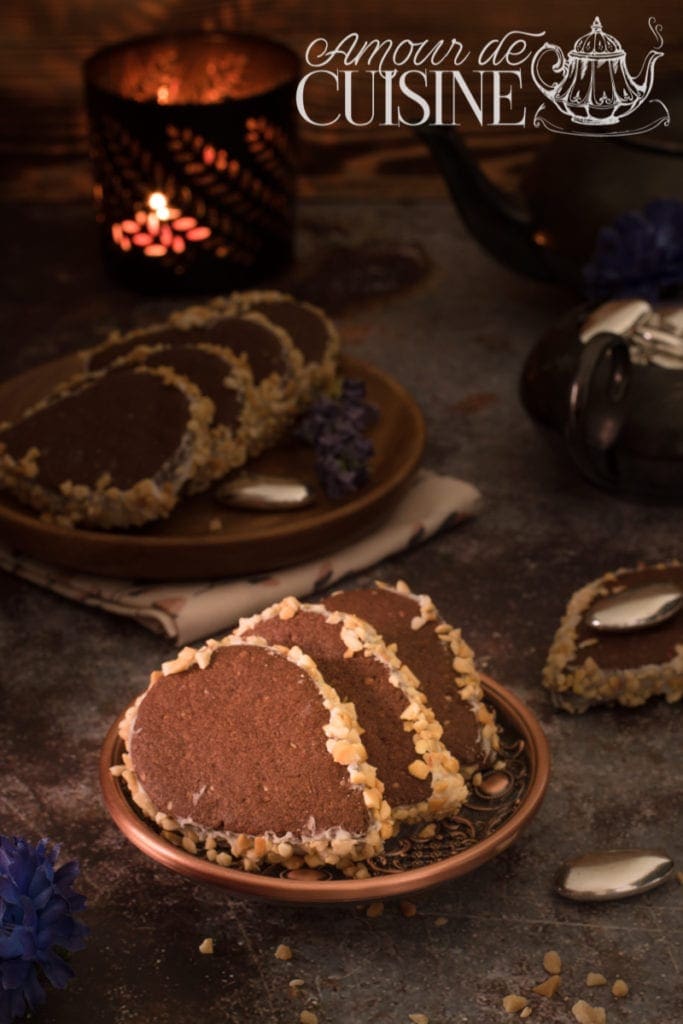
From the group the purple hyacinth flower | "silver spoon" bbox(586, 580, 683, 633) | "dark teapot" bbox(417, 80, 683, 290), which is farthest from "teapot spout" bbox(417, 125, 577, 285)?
the purple hyacinth flower

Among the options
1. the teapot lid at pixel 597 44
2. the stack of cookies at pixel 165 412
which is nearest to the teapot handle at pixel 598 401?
the stack of cookies at pixel 165 412

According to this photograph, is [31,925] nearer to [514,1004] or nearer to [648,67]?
[514,1004]

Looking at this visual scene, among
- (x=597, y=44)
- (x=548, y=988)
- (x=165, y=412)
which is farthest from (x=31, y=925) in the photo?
(x=597, y=44)

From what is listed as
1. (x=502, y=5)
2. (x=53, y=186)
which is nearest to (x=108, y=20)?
(x=53, y=186)

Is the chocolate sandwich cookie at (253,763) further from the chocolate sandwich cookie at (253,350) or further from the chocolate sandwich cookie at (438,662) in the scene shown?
the chocolate sandwich cookie at (253,350)

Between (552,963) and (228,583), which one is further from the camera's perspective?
(228,583)
